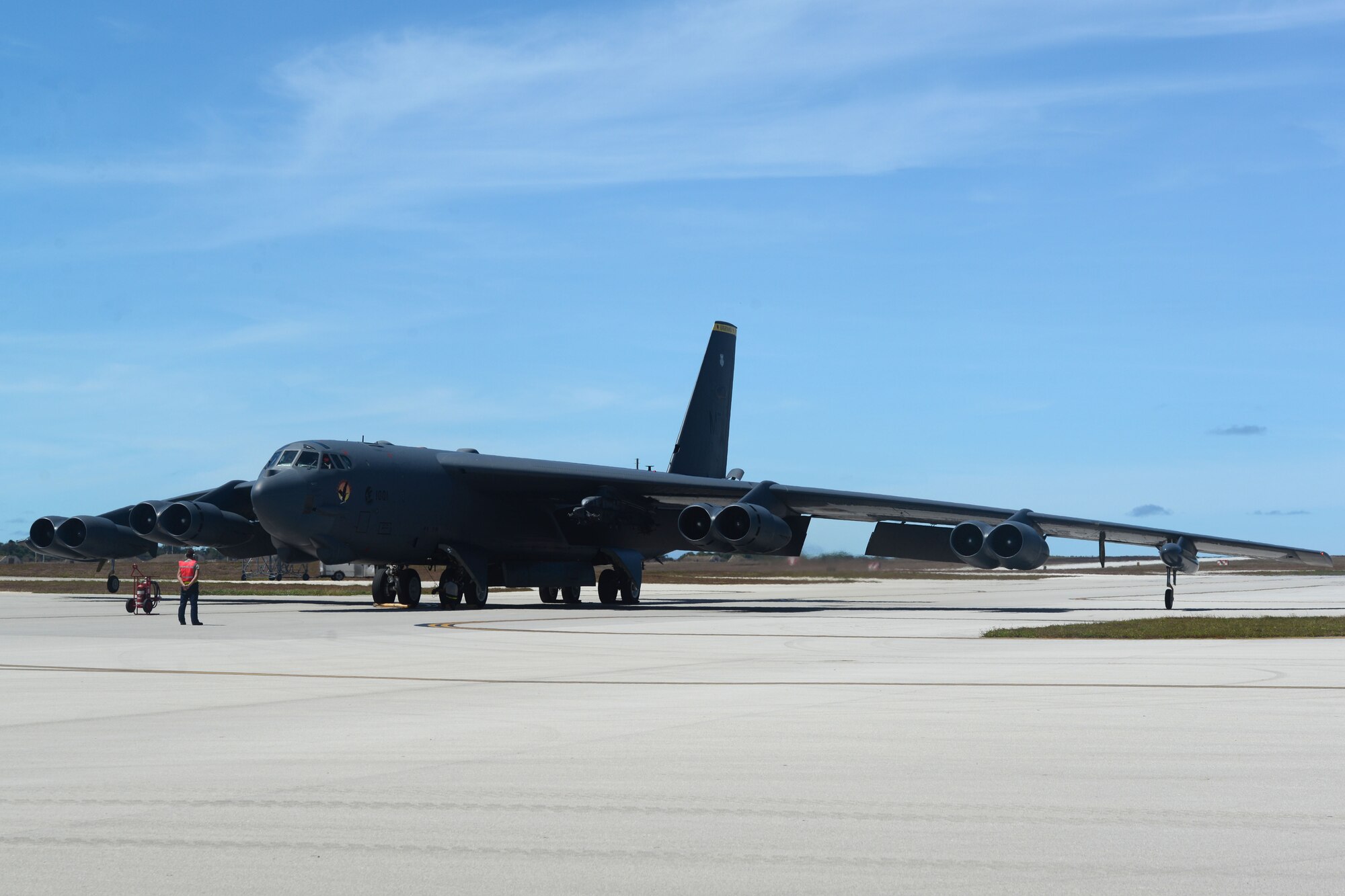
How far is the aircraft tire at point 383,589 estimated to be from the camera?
33.9 metres

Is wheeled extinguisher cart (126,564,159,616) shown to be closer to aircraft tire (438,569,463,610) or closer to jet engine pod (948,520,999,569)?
aircraft tire (438,569,463,610)

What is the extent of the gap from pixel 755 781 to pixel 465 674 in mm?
7324

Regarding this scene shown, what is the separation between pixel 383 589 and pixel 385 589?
6 cm

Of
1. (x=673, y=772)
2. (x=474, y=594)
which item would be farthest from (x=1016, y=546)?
(x=673, y=772)

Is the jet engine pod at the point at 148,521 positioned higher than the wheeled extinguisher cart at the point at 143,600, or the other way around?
the jet engine pod at the point at 148,521

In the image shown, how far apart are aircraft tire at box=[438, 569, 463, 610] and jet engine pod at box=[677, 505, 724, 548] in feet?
18.6

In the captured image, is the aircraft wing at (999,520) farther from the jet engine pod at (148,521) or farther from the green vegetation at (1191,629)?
the jet engine pod at (148,521)

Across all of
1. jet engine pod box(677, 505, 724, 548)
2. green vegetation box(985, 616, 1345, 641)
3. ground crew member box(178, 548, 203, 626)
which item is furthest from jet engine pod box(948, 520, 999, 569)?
ground crew member box(178, 548, 203, 626)

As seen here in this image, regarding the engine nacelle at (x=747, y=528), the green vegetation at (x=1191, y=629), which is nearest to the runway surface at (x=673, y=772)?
the green vegetation at (x=1191, y=629)

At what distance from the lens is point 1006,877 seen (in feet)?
→ 17.6

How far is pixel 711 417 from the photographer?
140 feet

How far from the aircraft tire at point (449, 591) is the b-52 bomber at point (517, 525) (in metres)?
0.05

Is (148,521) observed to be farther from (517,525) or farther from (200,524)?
(517,525)

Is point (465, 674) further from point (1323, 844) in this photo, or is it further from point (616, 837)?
point (1323, 844)
